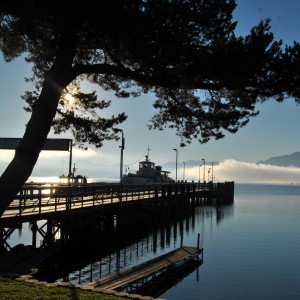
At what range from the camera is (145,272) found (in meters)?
17.6

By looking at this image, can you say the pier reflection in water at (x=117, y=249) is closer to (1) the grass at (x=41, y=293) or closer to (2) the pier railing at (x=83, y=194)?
(2) the pier railing at (x=83, y=194)

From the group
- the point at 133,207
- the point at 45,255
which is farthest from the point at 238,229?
the point at 45,255

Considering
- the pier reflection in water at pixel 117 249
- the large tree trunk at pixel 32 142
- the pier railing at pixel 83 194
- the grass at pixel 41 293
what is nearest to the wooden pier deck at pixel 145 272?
the pier reflection in water at pixel 117 249

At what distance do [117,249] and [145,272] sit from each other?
31.0 feet

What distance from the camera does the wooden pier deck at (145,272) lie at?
15242mm

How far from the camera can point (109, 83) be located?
15586 millimetres

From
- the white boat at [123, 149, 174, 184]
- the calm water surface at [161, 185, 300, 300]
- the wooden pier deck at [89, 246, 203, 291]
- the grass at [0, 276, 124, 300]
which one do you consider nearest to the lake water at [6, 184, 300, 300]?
the calm water surface at [161, 185, 300, 300]

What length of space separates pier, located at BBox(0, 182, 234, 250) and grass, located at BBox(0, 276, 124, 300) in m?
7.65

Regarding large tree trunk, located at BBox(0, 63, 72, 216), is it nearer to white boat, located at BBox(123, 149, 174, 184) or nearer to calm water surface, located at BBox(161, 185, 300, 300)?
calm water surface, located at BBox(161, 185, 300, 300)

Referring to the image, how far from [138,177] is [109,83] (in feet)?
177

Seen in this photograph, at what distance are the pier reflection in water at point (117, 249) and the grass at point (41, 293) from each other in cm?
756

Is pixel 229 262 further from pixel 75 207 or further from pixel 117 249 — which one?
pixel 75 207

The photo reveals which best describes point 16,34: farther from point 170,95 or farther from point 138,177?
point 138,177

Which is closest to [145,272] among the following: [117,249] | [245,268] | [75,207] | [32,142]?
[75,207]
